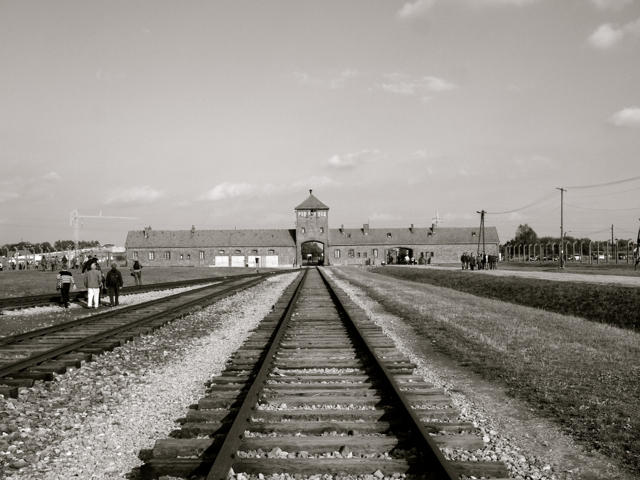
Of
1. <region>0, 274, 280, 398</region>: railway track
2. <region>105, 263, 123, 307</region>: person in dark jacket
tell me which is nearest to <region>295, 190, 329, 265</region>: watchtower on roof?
<region>105, 263, 123, 307</region>: person in dark jacket

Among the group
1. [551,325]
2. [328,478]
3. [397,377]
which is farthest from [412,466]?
[551,325]

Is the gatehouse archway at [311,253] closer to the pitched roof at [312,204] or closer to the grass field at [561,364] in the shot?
the pitched roof at [312,204]

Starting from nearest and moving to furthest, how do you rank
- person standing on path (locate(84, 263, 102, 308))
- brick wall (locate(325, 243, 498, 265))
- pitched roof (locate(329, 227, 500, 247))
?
person standing on path (locate(84, 263, 102, 308)), brick wall (locate(325, 243, 498, 265)), pitched roof (locate(329, 227, 500, 247))

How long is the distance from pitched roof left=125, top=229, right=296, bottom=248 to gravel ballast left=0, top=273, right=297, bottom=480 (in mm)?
82897

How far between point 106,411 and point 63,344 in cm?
430

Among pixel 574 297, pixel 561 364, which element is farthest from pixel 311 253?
pixel 561 364

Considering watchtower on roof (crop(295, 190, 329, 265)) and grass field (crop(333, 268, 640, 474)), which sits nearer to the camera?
grass field (crop(333, 268, 640, 474))

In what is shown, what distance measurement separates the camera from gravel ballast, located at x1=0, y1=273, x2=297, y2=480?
436cm

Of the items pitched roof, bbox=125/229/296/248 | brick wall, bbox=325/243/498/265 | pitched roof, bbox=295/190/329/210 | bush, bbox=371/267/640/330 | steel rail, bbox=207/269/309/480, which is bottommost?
bush, bbox=371/267/640/330

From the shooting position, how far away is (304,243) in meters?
93.6

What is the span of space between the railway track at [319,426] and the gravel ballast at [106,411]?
1.44ft

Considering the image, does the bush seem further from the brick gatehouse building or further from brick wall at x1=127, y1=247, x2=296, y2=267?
brick wall at x1=127, y1=247, x2=296, y2=267

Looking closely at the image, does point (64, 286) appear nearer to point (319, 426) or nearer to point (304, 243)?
point (319, 426)

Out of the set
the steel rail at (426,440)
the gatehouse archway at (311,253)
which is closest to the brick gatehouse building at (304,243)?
the gatehouse archway at (311,253)
